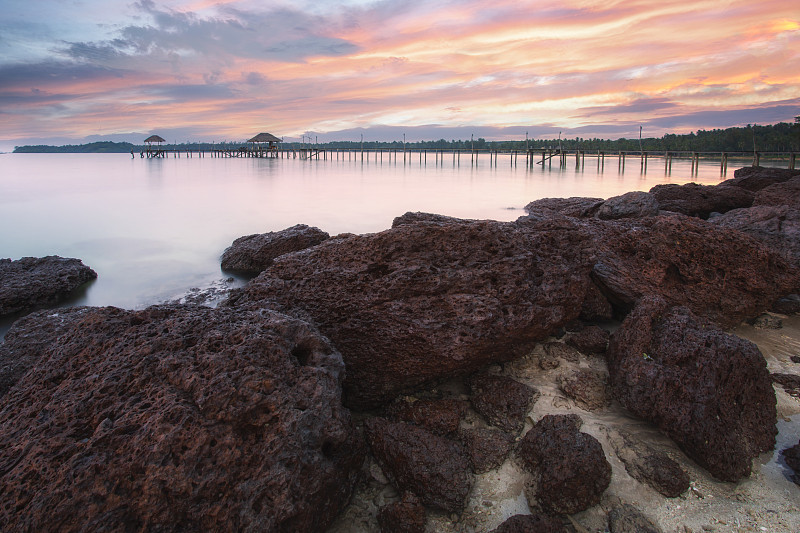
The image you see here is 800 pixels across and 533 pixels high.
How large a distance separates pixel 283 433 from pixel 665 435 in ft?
9.08

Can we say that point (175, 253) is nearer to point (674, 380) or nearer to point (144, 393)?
point (144, 393)

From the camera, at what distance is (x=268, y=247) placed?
8812 millimetres

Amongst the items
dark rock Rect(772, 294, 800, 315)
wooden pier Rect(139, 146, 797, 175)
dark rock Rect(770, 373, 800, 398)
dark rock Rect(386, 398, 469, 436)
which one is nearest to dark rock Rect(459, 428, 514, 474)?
dark rock Rect(386, 398, 469, 436)

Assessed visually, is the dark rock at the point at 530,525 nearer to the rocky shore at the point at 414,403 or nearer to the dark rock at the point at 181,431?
the rocky shore at the point at 414,403

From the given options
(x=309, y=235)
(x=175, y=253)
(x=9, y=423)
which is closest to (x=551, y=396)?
(x=9, y=423)

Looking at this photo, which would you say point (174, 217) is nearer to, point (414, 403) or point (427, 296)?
point (427, 296)

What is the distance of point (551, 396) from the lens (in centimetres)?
391

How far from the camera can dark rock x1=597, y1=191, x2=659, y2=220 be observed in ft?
29.7

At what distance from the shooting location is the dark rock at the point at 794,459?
10.2 ft

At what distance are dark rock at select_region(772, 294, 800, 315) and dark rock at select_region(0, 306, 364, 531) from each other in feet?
18.6

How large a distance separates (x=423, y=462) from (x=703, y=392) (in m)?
2.10

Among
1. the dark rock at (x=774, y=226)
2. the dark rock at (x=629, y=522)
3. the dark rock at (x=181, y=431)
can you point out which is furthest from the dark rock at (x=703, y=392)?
the dark rock at (x=774, y=226)

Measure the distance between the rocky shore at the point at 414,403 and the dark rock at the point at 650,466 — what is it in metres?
0.01

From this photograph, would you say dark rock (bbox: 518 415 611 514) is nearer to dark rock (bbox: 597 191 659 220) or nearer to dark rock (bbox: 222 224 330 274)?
dark rock (bbox: 222 224 330 274)
